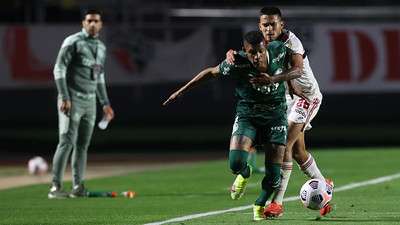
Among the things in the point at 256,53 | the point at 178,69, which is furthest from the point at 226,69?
the point at 178,69

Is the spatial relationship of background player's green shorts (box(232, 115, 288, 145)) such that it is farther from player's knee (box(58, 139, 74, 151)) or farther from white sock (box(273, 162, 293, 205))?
player's knee (box(58, 139, 74, 151))

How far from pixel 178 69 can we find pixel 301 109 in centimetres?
1814

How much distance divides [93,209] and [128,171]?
298 inches

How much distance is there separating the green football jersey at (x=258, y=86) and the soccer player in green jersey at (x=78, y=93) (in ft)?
12.8

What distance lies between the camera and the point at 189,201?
48.6 ft

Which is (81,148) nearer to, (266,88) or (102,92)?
(102,92)

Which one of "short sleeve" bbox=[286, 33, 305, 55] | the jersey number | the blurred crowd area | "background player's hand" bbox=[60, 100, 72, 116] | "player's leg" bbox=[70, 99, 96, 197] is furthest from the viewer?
the blurred crowd area

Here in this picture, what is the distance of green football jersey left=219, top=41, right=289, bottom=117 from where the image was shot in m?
11.7

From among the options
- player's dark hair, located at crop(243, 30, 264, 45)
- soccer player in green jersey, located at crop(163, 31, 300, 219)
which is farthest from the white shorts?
player's dark hair, located at crop(243, 30, 264, 45)

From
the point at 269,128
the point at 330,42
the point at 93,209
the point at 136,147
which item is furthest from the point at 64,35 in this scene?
the point at 269,128

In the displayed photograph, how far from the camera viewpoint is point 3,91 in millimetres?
31047

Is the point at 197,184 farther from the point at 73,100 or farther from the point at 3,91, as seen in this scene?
the point at 3,91

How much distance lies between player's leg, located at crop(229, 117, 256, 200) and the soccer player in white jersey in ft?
1.43

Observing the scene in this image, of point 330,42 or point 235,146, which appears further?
point 330,42
